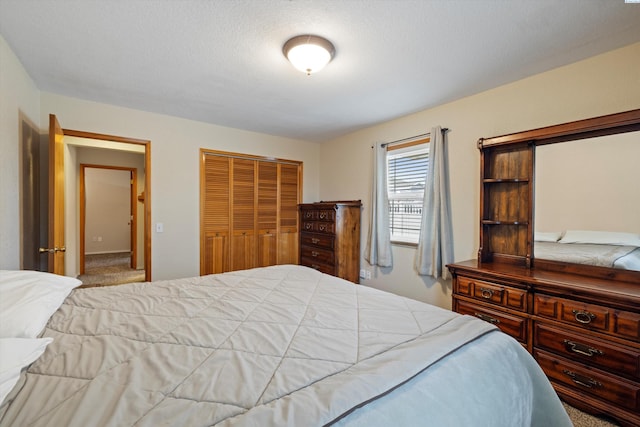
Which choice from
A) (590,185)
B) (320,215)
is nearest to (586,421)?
(590,185)

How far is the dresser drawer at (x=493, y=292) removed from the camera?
196cm

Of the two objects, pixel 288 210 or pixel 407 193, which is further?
pixel 288 210

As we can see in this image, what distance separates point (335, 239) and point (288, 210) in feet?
3.67

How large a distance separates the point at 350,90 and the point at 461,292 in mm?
2036

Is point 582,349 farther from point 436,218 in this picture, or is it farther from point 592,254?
point 436,218

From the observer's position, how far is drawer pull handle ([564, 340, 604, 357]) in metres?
1.65

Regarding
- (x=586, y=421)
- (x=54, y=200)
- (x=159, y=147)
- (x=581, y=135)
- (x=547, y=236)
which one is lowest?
(x=586, y=421)

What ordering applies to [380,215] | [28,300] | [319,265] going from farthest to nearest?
1. [319,265]
2. [380,215]
3. [28,300]

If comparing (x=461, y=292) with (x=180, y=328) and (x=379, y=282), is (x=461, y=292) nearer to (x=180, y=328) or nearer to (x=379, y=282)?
(x=379, y=282)

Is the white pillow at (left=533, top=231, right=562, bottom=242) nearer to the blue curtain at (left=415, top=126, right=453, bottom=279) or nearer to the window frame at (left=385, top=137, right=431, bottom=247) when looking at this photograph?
the blue curtain at (left=415, top=126, right=453, bottom=279)

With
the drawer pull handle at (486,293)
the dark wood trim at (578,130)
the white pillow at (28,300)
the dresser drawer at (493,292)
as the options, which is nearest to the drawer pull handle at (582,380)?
the dresser drawer at (493,292)

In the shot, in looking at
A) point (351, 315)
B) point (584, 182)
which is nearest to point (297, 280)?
point (351, 315)

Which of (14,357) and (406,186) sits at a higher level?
(406,186)

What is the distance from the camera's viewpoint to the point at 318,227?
3865 millimetres
